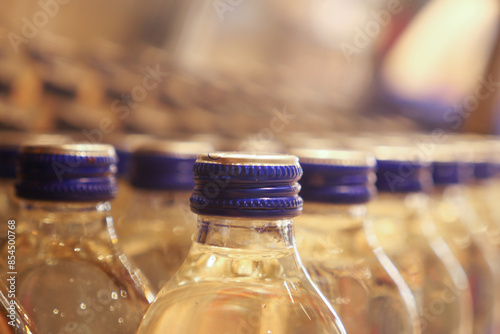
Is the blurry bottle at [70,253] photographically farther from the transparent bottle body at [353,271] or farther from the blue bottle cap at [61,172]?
the transparent bottle body at [353,271]

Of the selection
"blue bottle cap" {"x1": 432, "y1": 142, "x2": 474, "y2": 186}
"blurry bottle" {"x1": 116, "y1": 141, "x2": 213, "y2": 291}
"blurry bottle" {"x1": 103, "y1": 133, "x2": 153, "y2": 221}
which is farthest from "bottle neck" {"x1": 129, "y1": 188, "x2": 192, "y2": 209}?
"blue bottle cap" {"x1": 432, "y1": 142, "x2": 474, "y2": 186}

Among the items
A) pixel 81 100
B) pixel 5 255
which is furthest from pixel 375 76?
pixel 5 255

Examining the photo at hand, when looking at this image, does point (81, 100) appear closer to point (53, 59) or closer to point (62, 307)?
point (53, 59)

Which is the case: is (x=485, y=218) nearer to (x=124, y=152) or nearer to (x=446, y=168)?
(x=446, y=168)

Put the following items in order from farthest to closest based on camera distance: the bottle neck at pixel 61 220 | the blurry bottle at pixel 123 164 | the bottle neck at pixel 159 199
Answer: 1. the blurry bottle at pixel 123 164
2. the bottle neck at pixel 159 199
3. the bottle neck at pixel 61 220

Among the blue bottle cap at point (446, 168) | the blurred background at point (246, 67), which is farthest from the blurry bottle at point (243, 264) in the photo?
the blue bottle cap at point (446, 168)

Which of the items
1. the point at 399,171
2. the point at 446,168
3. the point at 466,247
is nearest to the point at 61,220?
the point at 399,171
